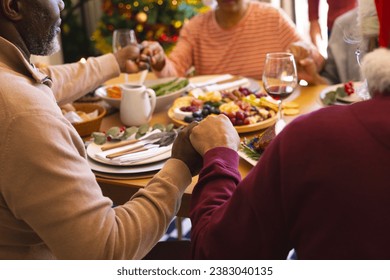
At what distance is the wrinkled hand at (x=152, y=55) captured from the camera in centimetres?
189

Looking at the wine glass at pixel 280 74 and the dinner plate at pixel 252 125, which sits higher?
the wine glass at pixel 280 74

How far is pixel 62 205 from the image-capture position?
812mm

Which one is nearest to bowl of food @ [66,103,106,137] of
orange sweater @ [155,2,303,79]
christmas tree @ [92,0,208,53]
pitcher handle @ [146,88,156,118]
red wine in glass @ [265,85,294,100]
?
pitcher handle @ [146,88,156,118]

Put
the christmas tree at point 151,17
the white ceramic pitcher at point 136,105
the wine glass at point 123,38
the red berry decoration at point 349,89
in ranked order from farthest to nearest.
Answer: the christmas tree at point 151,17
the wine glass at point 123,38
the red berry decoration at point 349,89
the white ceramic pitcher at point 136,105

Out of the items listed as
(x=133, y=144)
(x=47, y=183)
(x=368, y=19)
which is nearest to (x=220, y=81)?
(x=133, y=144)

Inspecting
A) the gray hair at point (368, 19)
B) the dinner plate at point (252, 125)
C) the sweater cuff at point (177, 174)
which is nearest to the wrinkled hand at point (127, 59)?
the dinner plate at point (252, 125)

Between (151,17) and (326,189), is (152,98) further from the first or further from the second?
(151,17)

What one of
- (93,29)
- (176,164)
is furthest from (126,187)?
(93,29)

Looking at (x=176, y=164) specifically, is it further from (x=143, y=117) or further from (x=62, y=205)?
(x=143, y=117)

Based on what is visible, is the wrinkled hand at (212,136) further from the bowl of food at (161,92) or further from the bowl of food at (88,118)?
the bowl of food at (161,92)

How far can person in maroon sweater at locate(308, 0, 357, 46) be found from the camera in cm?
213

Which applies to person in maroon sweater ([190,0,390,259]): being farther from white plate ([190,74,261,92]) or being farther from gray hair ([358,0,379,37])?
white plate ([190,74,261,92])

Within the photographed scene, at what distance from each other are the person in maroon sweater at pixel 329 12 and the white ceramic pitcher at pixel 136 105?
36.3 inches

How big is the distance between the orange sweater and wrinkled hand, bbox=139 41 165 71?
0.19 meters
